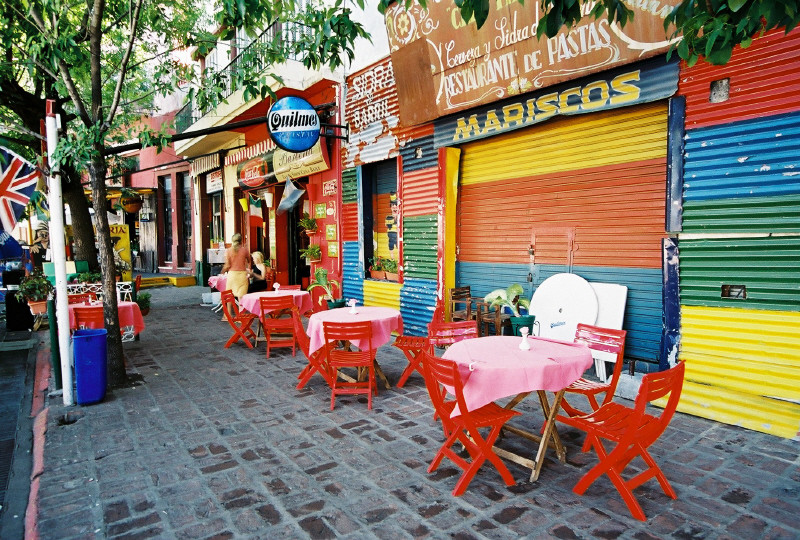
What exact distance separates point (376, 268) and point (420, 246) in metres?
1.65

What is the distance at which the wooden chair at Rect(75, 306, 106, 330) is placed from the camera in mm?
6863

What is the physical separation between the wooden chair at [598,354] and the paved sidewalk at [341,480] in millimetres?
405

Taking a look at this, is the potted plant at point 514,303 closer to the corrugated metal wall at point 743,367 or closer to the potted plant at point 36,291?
the corrugated metal wall at point 743,367

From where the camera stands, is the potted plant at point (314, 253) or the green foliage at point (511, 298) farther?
the potted plant at point (314, 253)

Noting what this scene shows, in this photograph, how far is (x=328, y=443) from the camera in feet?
14.0

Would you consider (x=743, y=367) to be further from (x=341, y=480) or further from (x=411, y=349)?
(x=341, y=480)

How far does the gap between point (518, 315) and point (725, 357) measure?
2349 millimetres

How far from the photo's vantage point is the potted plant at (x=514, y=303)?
6.09 meters

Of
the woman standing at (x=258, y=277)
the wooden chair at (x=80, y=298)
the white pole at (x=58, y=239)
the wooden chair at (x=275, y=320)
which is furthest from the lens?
the woman standing at (x=258, y=277)

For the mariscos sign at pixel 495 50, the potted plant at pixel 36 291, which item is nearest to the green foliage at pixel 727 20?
the mariscos sign at pixel 495 50

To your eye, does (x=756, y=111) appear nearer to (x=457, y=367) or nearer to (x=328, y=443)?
(x=457, y=367)

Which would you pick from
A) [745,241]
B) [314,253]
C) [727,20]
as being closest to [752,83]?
[745,241]

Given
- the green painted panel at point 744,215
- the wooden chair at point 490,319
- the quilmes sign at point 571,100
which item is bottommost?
the wooden chair at point 490,319

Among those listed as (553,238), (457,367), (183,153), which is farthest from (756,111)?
(183,153)
